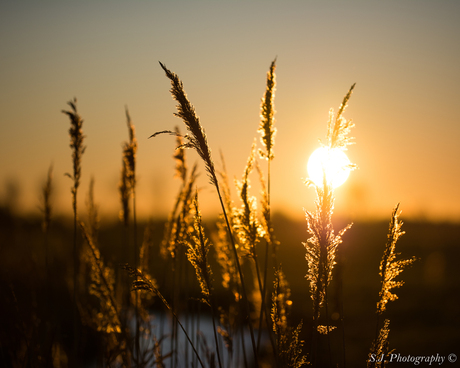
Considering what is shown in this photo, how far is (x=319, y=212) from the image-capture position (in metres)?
1.82

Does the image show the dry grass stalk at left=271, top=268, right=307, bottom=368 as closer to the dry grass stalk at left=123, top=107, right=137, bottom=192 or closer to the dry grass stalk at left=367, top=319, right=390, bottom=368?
the dry grass stalk at left=367, top=319, right=390, bottom=368

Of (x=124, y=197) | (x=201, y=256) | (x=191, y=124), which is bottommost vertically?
(x=201, y=256)

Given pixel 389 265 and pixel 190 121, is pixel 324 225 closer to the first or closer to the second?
pixel 389 265

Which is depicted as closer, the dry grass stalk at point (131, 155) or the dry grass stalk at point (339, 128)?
the dry grass stalk at point (339, 128)

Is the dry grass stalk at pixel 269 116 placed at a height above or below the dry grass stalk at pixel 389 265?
above

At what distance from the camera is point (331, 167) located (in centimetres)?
180

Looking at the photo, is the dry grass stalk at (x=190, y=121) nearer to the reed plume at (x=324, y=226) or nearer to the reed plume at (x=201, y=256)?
the reed plume at (x=201, y=256)

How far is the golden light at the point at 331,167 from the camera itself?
179cm

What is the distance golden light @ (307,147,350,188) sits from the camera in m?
1.79

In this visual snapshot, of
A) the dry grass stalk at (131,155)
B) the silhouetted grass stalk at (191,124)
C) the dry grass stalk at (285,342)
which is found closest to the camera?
the silhouetted grass stalk at (191,124)

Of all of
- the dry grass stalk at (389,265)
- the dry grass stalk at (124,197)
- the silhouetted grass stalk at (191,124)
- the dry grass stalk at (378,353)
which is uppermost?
the silhouetted grass stalk at (191,124)

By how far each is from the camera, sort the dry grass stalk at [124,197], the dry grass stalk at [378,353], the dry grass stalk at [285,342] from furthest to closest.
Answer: the dry grass stalk at [124,197], the dry grass stalk at [378,353], the dry grass stalk at [285,342]

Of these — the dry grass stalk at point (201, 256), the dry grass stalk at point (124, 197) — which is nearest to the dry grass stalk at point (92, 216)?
the dry grass stalk at point (124, 197)

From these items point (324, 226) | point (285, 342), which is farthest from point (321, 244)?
point (285, 342)
